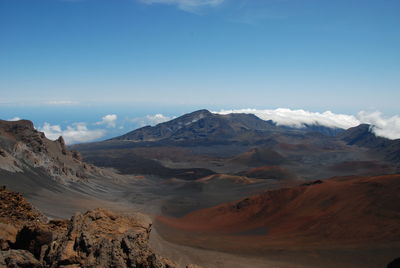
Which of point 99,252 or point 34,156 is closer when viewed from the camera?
point 99,252

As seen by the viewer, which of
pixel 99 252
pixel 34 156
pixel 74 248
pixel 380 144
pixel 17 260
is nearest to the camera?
pixel 17 260

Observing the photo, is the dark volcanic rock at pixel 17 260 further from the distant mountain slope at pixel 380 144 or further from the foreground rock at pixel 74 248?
the distant mountain slope at pixel 380 144

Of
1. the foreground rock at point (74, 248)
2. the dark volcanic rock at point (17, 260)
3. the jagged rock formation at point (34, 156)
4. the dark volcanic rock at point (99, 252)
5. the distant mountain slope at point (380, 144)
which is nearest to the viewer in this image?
the dark volcanic rock at point (17, 260)

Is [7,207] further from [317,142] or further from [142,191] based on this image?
[317,142]

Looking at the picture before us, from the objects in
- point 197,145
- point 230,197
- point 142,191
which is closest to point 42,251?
point 230,197

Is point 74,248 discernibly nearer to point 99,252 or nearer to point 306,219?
point 99,252

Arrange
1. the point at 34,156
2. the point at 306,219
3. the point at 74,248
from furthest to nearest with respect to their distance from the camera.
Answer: the point at 34,156, the point at 306,219, the point at 74,248

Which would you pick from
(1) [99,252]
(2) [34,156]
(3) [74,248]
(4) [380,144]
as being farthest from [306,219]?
(4) [380,144]

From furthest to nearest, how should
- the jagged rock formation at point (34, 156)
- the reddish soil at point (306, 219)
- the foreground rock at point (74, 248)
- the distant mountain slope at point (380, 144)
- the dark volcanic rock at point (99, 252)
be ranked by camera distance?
the distant mountain slope at point (380, 144) → the jagged rock formation at point (34, 156) → the reddish soil at point (306, 219) → the dark volcanic rock at point (99, 252) → the foreground rock at point (74, 248)

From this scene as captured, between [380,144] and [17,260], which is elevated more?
[380,144]

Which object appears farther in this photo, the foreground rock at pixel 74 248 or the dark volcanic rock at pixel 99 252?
the dark volcanic rock at pixel 99 252

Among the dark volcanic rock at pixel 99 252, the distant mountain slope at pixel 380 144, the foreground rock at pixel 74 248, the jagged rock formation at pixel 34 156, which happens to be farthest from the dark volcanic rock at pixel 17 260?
the distant mountain slope at pixel 380 144

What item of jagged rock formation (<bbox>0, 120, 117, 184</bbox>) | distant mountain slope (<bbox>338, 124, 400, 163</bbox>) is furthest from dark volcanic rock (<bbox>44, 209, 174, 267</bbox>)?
distant mountain slope (<bbox>338, 124, 400, 163</bbox>)
